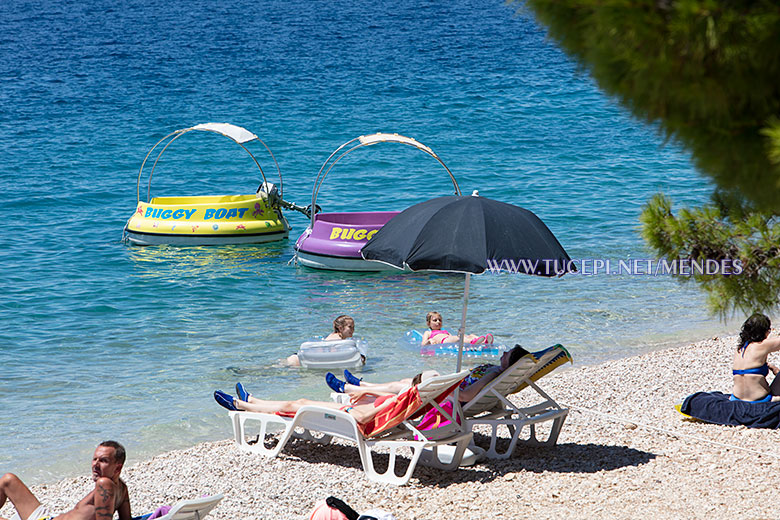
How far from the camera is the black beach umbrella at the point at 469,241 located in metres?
5.60

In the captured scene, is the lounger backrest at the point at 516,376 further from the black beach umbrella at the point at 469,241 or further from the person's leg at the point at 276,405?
the person's leg at the point at 276,405

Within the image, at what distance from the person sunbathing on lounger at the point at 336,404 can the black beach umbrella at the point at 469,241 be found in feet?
2.75

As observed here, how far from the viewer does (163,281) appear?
1362 centimetres

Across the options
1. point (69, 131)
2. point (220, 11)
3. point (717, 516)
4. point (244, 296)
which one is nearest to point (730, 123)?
point (717, 516)

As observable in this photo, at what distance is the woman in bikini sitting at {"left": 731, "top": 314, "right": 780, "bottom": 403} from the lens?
21.3 feet

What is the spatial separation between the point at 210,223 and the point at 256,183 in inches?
321

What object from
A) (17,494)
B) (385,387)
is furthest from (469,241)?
(17,494)

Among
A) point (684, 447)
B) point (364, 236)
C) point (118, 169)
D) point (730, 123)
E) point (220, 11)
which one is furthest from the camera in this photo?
point (220, 11)

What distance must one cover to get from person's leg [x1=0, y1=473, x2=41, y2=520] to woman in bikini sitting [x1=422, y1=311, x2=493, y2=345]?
18.3 feet

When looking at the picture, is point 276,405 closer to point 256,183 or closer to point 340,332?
point 340,332

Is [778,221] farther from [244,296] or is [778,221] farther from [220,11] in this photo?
[220,11]

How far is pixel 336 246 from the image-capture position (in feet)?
44.7

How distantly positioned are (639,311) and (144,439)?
7153mm

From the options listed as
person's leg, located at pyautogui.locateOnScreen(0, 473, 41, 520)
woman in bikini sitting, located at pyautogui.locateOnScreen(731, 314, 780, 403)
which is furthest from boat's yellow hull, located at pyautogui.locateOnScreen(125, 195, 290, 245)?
person's leg, located at pyautogui.locateOnScreen(0, 473, 41, 520)
